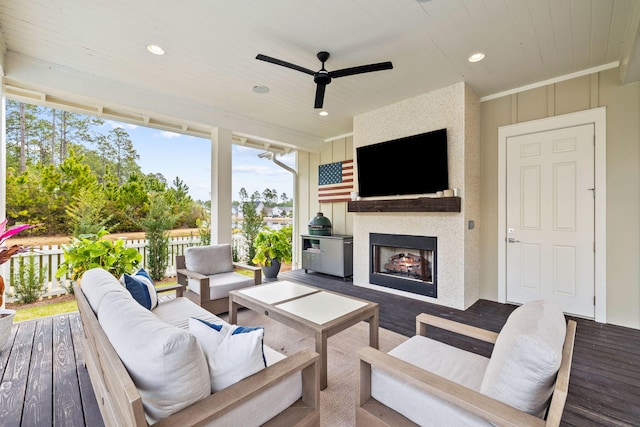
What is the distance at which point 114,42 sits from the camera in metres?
2.75

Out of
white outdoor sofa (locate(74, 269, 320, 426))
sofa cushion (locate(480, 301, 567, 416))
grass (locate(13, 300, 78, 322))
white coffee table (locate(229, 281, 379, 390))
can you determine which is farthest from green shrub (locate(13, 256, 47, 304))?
sofa cushion (locate(480, 301, 567, 416))

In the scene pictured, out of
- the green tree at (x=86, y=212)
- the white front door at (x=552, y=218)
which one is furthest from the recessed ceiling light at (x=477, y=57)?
the green tree at (x=86, y=212)

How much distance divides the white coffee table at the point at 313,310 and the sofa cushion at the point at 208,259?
105 cm

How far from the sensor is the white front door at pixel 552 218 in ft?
10.7

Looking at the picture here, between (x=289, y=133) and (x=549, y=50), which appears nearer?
(x=549, y=50)

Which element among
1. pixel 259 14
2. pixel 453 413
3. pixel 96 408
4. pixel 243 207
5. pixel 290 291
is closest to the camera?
pixel 453 413

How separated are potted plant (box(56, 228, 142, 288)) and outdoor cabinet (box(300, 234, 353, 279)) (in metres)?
3.04

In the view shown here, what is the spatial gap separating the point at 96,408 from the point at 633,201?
5.15 metres

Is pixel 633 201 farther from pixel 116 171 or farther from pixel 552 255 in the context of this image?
pixel 116 171

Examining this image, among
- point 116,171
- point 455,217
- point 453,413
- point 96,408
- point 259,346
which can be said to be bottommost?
point 96,408

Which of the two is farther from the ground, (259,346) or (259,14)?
(259,14)

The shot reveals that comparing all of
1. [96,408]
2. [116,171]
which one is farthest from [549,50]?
[116,171]

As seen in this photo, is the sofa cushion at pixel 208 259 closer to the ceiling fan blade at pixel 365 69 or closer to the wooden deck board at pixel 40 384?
the wooden deck board at pixel 40 384

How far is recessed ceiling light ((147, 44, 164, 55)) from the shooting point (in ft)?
9.23
